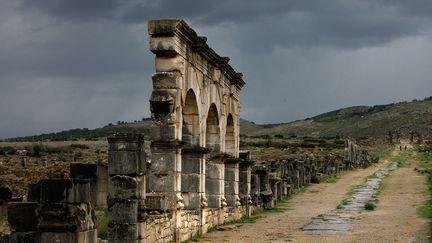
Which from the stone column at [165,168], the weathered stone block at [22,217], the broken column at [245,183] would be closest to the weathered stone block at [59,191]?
the weathered stone block at [22,217]

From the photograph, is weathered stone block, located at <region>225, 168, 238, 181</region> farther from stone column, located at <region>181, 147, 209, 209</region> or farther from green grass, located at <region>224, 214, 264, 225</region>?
stone column, located at <region>181, 147, 209, 209</region>

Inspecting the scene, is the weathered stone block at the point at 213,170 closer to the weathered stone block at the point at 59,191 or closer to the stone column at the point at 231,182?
the stone column at the point at 231,182

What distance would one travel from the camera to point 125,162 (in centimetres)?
1411

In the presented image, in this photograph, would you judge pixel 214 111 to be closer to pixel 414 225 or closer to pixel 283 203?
pixel 414 225

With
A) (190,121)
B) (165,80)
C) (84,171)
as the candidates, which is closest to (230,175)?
(190,121)

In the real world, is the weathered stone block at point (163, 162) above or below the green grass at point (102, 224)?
above

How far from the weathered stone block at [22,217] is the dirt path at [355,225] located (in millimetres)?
8015

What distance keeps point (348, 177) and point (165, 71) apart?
3315cm

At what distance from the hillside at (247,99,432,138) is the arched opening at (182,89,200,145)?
98312mm

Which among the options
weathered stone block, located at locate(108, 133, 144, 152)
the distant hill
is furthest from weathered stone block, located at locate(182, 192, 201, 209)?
the distant hill

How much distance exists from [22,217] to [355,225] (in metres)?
13.0

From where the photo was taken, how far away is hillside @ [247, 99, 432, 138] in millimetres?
130125

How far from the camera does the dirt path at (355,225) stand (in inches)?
756

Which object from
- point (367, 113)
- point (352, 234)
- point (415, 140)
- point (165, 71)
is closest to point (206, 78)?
point (165, 71)
